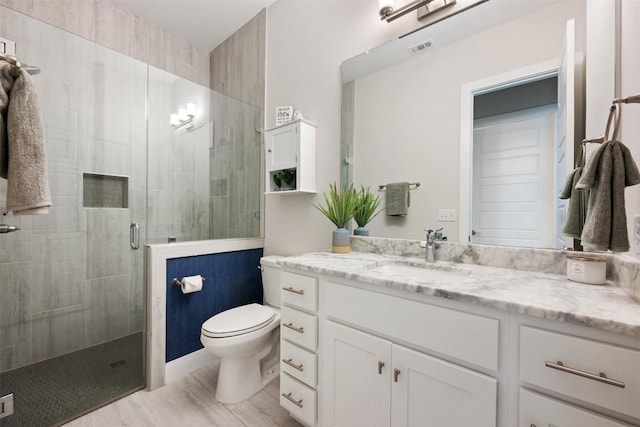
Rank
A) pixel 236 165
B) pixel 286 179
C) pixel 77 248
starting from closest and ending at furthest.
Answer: pixel 77 248, pixel 286 179, pixel 236 165

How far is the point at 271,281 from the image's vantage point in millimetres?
2068

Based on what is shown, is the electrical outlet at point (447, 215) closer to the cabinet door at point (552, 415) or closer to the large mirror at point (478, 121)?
the large mirror at point (478, 121)

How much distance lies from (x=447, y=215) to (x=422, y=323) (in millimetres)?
710

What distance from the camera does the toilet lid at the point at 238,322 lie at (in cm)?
154

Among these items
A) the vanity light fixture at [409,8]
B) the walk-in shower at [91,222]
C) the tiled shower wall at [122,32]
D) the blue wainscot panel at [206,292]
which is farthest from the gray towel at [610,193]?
the tiled shower wall at [122,32]

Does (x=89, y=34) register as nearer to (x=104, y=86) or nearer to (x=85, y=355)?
(x=104, y=86)

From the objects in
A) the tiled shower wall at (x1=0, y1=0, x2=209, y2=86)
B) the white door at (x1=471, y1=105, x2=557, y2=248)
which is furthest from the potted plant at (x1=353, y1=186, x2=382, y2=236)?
the tiled shower wall at (x1=0, y1=0, x2=209, y2=86)

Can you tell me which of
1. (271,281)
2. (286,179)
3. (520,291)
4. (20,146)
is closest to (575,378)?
(520,291)

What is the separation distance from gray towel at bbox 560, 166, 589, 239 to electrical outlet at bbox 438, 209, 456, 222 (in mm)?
458

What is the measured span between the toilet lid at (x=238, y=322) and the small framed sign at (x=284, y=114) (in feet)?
4.53

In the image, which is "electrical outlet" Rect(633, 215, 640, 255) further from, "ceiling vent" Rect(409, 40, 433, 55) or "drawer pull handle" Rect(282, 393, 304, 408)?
"drawer pull handle" Rect(282, 393, 304, 408)

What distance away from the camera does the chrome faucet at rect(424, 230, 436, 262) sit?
55.9 inches

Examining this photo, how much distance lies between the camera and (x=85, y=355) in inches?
72.8

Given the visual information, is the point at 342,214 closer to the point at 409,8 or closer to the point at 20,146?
the point at 409,8
